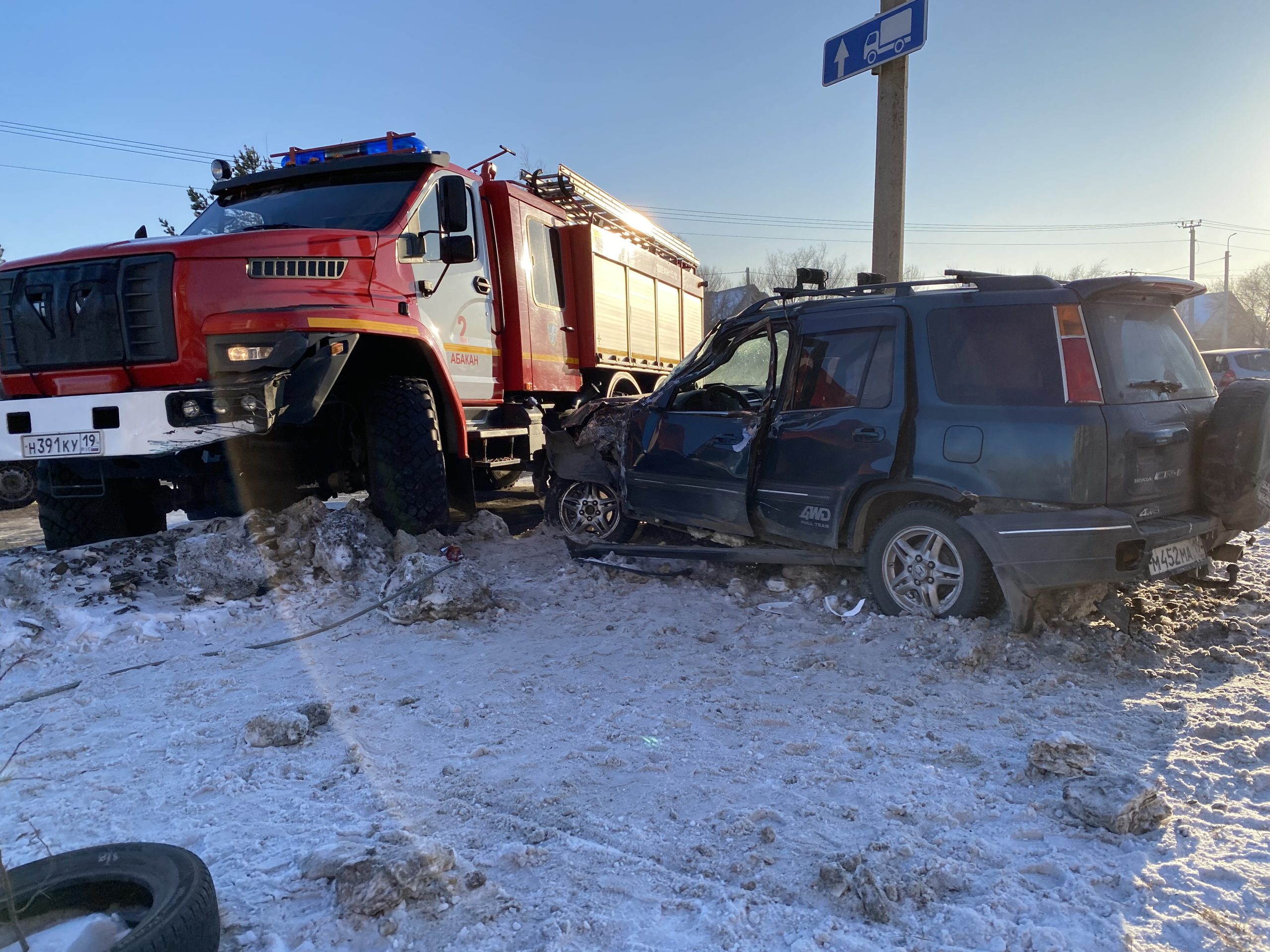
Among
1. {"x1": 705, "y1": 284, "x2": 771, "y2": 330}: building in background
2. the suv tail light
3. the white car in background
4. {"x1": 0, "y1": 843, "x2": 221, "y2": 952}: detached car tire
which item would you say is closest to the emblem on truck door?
the suv tail light

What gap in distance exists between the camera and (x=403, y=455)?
18.0 ft

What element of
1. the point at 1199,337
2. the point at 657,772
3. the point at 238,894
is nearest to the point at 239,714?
the point at 238,894

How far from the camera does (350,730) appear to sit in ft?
10.3

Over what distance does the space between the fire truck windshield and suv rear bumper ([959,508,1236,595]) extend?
4602 mm

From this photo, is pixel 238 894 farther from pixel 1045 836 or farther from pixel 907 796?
pixel 1045 836

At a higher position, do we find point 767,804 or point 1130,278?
point 1130,278

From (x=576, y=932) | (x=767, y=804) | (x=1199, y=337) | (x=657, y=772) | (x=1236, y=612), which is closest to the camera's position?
(x=576, y=932)

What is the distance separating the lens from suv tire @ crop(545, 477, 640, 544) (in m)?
6.16

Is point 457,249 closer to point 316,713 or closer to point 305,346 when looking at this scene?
point 305,346

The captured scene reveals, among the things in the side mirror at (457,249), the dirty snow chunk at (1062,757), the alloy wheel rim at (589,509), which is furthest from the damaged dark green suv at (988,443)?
the side mirror at (457,249)

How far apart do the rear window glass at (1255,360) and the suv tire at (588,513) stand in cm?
1391

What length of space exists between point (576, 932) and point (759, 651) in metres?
2.21

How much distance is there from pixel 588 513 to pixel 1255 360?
1428cm

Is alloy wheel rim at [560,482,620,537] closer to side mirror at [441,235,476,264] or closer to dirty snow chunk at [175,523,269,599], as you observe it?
side mirror at [441,235,476,264]
